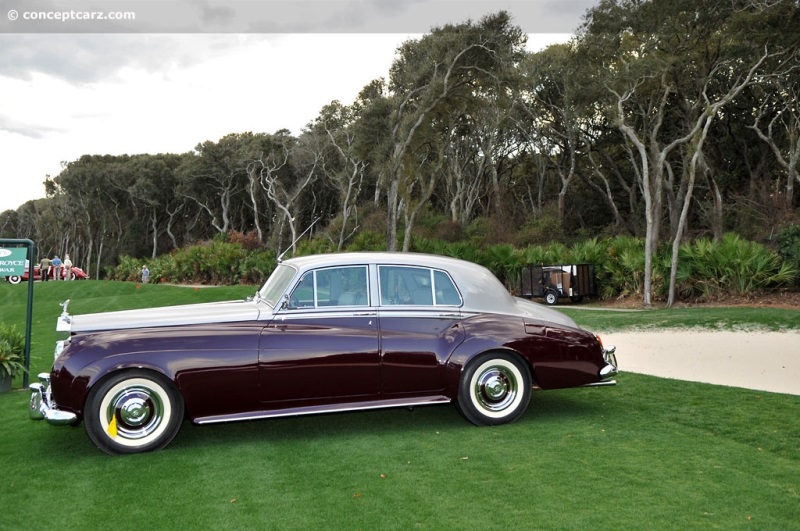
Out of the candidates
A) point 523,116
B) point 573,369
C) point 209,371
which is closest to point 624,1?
point 523,116

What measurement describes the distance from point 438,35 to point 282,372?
28244 mm

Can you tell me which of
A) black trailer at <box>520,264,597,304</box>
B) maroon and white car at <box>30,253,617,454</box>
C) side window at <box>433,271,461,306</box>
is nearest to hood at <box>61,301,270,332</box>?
maroon and white car at <box>30,253,617,454</box>

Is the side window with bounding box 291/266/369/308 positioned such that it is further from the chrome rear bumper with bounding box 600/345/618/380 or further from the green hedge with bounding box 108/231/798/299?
the green hedge with bounding box 108/231/798/299

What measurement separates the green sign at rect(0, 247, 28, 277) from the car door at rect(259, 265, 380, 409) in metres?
4.00

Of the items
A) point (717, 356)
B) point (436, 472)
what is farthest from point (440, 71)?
point (436, 472)

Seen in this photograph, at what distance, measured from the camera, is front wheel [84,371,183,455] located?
565 centimetres

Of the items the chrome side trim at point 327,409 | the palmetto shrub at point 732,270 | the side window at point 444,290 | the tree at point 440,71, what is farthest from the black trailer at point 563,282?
the chrome side trim at point 327,409

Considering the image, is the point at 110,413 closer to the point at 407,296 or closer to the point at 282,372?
the point at 282,372

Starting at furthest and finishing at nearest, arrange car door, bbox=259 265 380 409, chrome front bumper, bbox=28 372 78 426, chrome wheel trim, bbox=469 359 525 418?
chrome wheel trim, bbox=469 359 525 418 → car door, bbox=259 265 380 409 → chrome front bumper, bbox=28 372 78 426

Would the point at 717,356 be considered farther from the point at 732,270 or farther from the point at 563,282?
the point at 563,282

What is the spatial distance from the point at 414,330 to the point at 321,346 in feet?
2.74

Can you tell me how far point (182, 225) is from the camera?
71438 mm

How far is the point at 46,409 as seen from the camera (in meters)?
5.61

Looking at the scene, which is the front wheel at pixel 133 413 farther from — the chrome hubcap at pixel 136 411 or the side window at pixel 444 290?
the side window at pixel 444 290
